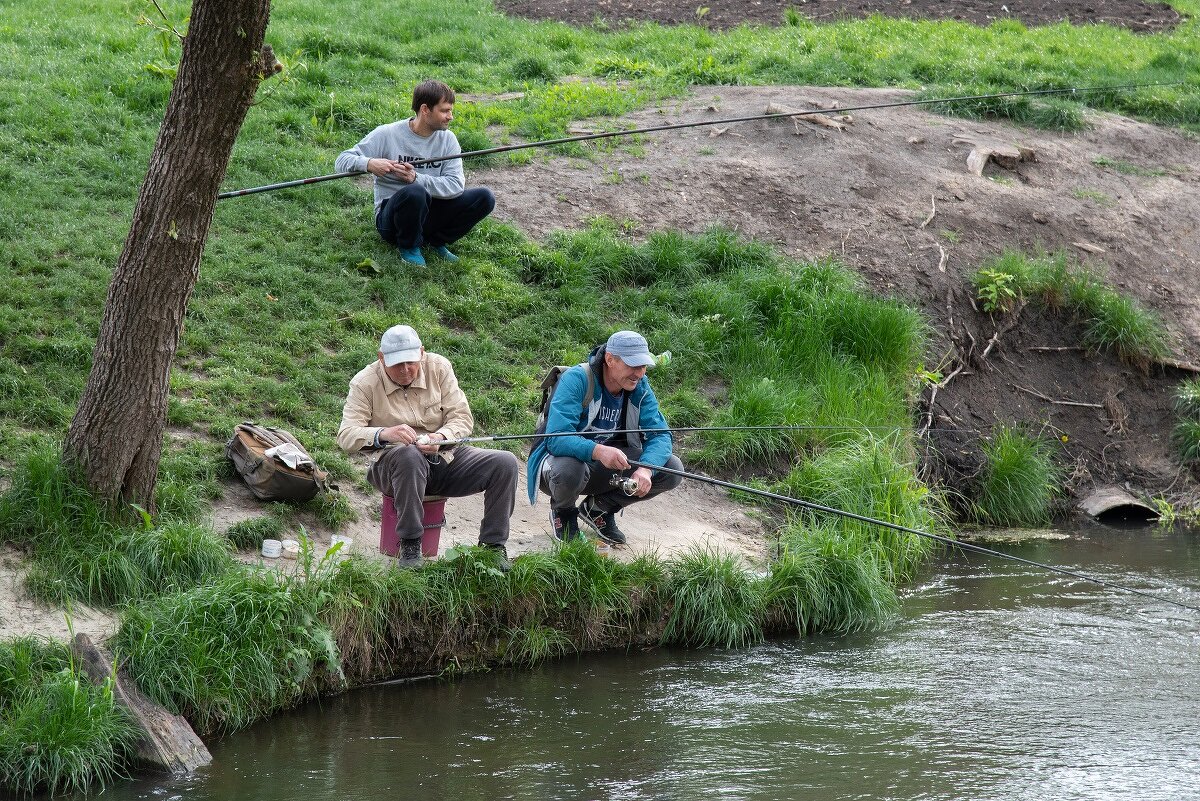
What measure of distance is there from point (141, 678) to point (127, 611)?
16.5 inches

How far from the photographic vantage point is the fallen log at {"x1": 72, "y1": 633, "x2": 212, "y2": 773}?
4.77 meters

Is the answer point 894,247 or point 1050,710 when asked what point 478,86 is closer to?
point 894,247

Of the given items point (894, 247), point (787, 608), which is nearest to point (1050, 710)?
point (787, 608)

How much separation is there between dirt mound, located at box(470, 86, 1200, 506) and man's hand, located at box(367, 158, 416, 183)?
1.56m

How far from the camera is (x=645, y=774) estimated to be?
4.77 m

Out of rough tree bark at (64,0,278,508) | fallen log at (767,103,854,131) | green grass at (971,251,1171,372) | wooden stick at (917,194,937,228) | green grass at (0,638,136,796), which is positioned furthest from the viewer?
fallen log at (767,103,854,131)

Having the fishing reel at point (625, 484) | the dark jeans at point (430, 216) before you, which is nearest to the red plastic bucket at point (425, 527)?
the fishing reel at point (625, 484)

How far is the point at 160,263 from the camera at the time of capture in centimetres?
571

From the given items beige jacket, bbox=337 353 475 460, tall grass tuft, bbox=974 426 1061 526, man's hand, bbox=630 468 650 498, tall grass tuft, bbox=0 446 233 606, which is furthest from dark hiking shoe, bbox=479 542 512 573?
tall grass tuft, bbox=974 426 1061 526

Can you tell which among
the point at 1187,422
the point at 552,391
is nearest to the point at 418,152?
the point at 552,391

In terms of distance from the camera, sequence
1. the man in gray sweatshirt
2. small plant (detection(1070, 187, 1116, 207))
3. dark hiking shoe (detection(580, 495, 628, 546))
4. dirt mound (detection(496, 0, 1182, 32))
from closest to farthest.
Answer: dark hiking shoe (detection(580, 495, 628, 546)), the man in gray sweatshirt, small plant (detection(1070, 187, 1116, 207)), dirt mound (detection(496, 0, 1182, 32))

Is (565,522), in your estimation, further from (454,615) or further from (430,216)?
(430,216)

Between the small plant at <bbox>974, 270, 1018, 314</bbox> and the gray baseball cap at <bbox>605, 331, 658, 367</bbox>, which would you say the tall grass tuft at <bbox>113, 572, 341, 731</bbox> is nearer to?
the gray baseball cap at <bbox>605, 331, 658, 367</bbox>

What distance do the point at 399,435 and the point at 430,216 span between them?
140 inches
